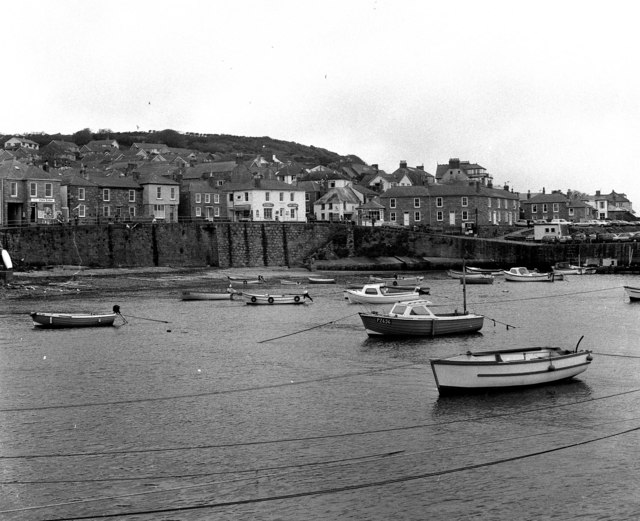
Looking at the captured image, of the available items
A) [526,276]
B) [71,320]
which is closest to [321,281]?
[526,276]

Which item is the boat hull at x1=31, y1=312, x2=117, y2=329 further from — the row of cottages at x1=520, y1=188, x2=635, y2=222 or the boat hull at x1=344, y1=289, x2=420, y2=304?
the row of cottages at x1=520, y1=188, x2=635, y2=222

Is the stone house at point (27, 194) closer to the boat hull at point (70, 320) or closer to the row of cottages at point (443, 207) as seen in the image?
the boat hull at point (70, 320)

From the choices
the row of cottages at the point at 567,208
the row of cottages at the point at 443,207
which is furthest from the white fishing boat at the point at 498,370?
the row of cottages at the point at 567,208

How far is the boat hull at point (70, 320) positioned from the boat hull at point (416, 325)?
672 inches

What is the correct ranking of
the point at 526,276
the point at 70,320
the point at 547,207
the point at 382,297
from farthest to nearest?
the point at 547,207, the point at 526,276, the point at 382,297, the point at 70,320

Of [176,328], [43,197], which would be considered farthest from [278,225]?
[176,328]

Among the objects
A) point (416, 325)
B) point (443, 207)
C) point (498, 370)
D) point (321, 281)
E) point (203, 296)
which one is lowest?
point (498, 370)

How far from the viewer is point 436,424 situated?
2962 centimetres

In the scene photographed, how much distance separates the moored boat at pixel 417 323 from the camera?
160ft

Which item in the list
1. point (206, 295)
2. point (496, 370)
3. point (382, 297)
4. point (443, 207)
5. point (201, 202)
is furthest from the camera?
point (443, 207)

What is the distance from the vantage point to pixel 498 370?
33.3m

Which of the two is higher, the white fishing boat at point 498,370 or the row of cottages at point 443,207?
the row of cottages at point 443,207

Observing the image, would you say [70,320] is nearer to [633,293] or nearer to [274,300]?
[274,300]

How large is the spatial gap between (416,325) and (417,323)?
0.52 feet
